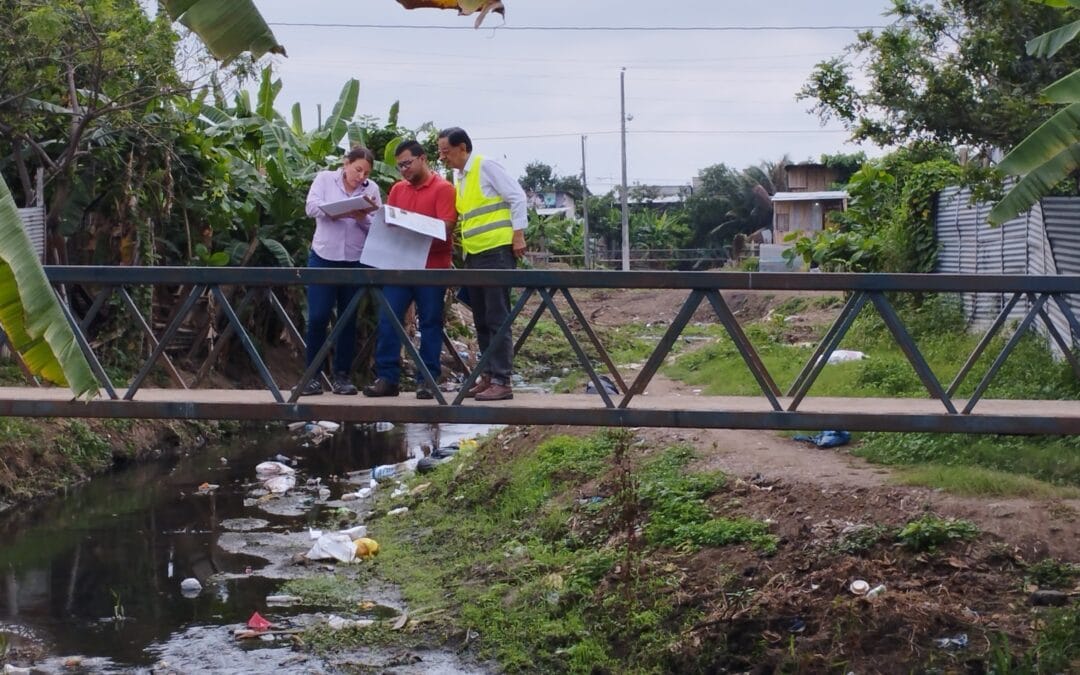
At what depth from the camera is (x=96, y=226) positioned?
551 inches

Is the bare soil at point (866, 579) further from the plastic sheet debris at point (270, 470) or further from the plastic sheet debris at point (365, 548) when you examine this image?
the plastic sheet debris at point (270, 470)

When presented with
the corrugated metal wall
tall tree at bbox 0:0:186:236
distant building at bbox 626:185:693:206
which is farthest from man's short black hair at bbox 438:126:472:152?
distant building at bbox 626:185:693:206

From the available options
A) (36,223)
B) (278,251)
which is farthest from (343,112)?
(36,223)

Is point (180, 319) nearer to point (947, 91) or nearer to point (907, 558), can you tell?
point (907, 558)

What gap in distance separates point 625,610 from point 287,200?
9.68 meters

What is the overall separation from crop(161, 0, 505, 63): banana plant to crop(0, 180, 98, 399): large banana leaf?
1.22 m

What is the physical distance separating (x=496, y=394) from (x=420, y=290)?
75 centimetres

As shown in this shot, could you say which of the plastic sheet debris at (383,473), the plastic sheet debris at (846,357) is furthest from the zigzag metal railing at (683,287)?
the plastic sheet debris at (383,473)

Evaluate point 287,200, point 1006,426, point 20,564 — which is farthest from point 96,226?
point 1006,426

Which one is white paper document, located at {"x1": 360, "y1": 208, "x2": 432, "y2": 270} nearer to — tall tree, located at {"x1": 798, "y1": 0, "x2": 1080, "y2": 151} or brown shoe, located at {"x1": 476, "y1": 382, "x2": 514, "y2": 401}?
brown shoe, located at {"x1": 476, "y1": 382, "x2": 514, "y2": 401}

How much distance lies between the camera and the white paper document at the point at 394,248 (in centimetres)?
700

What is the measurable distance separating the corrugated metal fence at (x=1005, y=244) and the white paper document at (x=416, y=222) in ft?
16.3

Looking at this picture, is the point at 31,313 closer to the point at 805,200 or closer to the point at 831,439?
the point at 831,439

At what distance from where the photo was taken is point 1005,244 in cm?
1225
